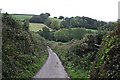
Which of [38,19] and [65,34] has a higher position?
[38,19]

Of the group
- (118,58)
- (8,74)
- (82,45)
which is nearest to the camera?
(118,58)

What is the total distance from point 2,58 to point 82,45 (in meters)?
13.0

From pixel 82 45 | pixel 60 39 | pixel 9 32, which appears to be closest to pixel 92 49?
pixel 82 45

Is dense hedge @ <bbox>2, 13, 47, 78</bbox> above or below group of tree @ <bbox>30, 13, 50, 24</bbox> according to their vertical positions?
above

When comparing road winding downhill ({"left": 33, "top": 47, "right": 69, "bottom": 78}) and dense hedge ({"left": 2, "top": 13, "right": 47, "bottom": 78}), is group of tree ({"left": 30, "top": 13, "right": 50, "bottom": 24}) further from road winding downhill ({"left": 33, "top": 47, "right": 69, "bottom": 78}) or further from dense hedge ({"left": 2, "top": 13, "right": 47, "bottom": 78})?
road winding downhill ({"left": 33, "top": 47, "right": 69, "bottom": 78})

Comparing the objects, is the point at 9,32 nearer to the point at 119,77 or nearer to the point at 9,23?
the point at 9,23

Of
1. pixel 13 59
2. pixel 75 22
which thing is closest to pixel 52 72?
pixel 13 59

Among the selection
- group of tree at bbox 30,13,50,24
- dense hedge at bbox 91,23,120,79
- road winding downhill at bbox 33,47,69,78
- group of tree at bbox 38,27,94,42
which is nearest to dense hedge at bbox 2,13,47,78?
road winding downhill at bbox 33,47,69,78

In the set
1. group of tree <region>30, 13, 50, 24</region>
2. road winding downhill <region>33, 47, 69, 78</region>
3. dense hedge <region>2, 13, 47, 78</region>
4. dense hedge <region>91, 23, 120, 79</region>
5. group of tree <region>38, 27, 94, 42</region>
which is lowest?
group of tree <region>38, 27, 94, 42</region>

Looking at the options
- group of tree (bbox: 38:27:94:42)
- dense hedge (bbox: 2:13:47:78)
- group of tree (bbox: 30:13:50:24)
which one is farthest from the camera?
group of tree (bbox: 30:13:50:24)

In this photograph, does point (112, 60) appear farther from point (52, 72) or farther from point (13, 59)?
point (52, 72)

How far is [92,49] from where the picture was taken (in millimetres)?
28609

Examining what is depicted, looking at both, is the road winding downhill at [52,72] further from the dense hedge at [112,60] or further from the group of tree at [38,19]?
the group of tree at [38,19]

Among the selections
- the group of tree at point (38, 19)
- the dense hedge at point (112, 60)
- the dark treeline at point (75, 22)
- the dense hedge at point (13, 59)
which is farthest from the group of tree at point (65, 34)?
the dense hedge at point (112, 60)
